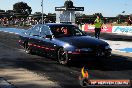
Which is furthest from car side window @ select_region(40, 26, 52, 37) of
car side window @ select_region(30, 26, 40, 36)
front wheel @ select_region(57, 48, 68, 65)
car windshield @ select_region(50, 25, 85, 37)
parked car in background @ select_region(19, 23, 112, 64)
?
front wheel @ select_region(57, 48, 68, 65)

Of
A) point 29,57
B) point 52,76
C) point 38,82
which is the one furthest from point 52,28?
point 38,82

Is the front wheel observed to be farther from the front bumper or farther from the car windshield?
the car windshield

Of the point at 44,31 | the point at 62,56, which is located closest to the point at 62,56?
the point at 62,56

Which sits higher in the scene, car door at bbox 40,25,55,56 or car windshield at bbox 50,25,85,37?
car windshield at bbox 50,25,85,37

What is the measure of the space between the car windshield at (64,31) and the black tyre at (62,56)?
938mm

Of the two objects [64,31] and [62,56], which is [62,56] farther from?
[64,31]

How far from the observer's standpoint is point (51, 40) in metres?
12.5

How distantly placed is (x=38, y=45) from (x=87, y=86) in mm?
5765

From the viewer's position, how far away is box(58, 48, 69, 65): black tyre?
11.5 meters

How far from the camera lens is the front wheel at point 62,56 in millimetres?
11534

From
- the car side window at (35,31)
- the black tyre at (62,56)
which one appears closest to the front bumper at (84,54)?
the black tyre at (62,56)

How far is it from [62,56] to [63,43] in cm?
43

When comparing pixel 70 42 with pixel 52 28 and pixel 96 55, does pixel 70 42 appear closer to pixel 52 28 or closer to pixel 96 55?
pixel 96 55

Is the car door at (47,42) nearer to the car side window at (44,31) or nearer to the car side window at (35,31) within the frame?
the car side window at (44,31)
